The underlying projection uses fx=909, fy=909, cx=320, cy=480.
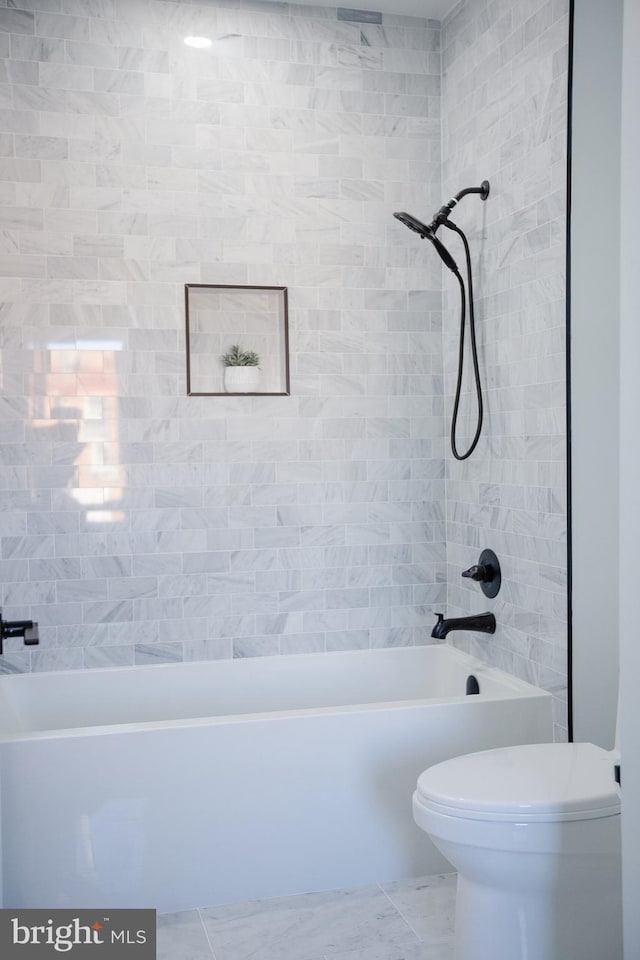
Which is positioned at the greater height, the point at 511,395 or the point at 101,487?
the point at 511,395

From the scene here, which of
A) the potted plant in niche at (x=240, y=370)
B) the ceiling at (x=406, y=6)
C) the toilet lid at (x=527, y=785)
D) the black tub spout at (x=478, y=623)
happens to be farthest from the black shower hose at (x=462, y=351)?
the toilet lid at (x=527, y=785)

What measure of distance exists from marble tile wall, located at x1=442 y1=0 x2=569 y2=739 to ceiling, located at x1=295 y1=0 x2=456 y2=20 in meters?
0.06

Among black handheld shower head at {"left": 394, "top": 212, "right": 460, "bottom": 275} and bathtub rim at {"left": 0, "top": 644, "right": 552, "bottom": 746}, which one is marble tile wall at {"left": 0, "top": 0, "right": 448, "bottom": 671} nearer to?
bathtub rim at {"left": 0, "top": 644, "right": 552, "bottom": 746}

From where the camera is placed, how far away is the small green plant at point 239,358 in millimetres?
3580

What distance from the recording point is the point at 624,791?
1.45 m

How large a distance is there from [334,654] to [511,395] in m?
1.25

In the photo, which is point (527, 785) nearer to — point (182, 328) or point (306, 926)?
point (306, 926)

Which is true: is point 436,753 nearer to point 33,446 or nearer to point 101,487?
point 101,487

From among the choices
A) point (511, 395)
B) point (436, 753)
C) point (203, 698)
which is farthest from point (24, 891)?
point (511, 395)

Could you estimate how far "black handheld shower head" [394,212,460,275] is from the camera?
129 inches

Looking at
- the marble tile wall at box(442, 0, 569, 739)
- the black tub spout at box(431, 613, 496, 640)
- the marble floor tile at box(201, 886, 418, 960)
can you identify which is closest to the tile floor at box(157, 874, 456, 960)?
the marble floor tile at box(201, 886, 418, 960)

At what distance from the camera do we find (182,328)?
3473mm

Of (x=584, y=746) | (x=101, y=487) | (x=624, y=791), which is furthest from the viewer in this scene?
(x=101, y=487)

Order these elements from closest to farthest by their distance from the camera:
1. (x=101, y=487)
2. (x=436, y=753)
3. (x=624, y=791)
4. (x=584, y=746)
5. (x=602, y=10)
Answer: (x=624, y=791)
(x=602, y=10)
(x=584, y=746)
(x=436, y=753)
(x=101, y=487)
